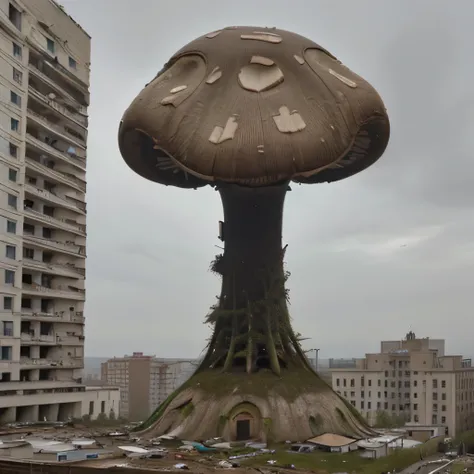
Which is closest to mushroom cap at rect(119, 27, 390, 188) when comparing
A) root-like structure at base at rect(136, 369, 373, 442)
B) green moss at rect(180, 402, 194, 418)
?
root-like structure at base at rect(136, 369, 373, 442)

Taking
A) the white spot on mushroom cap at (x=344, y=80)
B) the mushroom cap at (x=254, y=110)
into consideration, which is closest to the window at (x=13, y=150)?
the mushroom cap at (x=254, y=110)

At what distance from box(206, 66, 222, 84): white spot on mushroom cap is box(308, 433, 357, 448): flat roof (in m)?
20.6

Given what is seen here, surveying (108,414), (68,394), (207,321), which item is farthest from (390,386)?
(207,321)

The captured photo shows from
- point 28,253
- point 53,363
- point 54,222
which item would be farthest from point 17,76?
point 53,363

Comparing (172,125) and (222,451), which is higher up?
(172,125)

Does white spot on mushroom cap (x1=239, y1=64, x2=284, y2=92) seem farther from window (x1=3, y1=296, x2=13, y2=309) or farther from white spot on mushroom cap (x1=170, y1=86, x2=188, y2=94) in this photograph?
window (x1=3, y1=296, x2=13, y2=309)

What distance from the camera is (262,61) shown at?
42531 millimetres

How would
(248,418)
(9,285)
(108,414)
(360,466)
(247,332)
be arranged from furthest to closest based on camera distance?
(108,414)
(9,285)
(247,332)
(248,418)
(360,466)

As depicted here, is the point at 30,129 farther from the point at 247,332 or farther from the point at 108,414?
the point at 247,332

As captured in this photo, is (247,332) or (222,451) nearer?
(222,451)

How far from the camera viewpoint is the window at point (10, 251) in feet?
193

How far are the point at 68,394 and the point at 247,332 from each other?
26588 millimetres

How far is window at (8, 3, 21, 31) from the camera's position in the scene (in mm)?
61041

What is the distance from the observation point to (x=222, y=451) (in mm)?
36969
